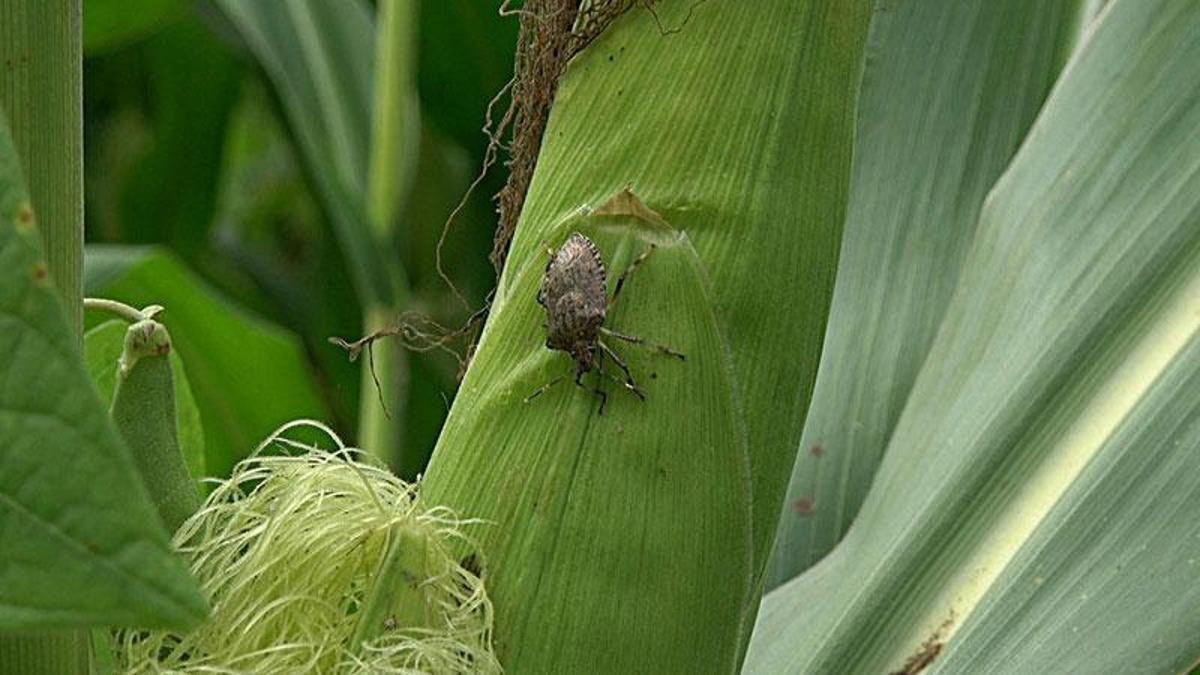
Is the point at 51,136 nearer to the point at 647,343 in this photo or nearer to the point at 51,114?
the point at 51,114

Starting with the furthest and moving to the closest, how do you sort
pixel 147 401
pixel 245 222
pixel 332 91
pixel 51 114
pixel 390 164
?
pixel 245 222, pixel 332 91, pixel 390 164, pixel 147 401, pixel 51 114

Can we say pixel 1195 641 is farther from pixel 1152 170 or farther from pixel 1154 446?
pixel 1152 170

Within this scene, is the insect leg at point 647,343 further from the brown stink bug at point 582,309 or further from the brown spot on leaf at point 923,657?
the brown spot on leaf at point 923,657

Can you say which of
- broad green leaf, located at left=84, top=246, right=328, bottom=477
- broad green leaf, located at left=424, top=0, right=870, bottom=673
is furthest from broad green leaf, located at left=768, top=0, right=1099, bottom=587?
broad green leaf, located at left=84, top=246, right=328, bottom=477

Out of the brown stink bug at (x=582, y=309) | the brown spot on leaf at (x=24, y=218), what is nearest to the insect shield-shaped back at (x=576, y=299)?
the brown stink bug at (x=582, y=309)

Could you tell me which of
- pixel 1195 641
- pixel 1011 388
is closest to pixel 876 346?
pixel 1011 388

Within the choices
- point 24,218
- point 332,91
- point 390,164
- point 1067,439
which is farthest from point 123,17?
→ point 24,218

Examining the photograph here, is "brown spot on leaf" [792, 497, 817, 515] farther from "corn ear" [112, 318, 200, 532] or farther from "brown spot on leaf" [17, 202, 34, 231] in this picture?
"brown spot on leaf" [17, 202, 34, 231]
